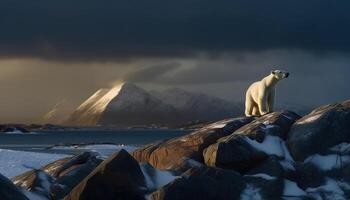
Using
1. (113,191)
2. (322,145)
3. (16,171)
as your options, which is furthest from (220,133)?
(16,171)

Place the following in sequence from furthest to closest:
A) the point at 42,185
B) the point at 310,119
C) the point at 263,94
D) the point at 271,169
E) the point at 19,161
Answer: the point at 19,161 < the point at 263,94 < the point at 310,119 < the point at 271,169 < the point at 42,185

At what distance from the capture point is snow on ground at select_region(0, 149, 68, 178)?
37.7 meters

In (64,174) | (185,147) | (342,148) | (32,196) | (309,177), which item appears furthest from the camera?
(185,147)

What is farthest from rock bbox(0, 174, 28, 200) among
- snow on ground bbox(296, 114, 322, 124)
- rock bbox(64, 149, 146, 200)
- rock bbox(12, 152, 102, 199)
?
snow on ground bbox(296, 114, 322, 124)

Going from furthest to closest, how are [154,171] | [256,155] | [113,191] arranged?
[256,155], [154,171], [113,191]

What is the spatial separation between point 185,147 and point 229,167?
7.65ft

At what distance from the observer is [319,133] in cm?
2566

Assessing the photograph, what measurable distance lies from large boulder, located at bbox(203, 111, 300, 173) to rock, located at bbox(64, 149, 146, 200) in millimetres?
3543

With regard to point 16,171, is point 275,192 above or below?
above

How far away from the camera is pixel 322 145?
25641 mm

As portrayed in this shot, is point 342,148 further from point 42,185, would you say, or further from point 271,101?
point 42,185

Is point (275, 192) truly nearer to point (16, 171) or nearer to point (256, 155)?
point (256, 155)

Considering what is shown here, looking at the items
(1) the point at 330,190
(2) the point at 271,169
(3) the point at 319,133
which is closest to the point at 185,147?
(2) the point at 271,169

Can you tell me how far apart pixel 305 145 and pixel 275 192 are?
95.0 inches
